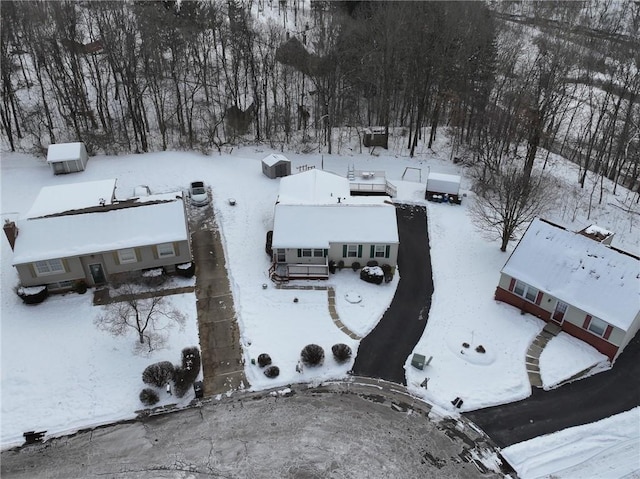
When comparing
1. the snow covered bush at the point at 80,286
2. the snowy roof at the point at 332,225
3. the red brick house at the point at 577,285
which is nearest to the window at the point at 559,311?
the red brick house at the point at 577,285

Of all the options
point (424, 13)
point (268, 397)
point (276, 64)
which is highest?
point (424, 13)

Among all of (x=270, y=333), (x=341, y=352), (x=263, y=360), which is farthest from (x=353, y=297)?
(x=263, y=360)

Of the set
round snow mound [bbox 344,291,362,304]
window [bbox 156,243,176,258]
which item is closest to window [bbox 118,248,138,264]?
window [bbox 156,243,176,258]

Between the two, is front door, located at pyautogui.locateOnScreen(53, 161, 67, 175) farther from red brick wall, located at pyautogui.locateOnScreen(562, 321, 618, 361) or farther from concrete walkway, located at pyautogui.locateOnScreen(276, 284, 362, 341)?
red brick wall, located at pyautogui.locateOnScreen(562, 321, 618, 361)

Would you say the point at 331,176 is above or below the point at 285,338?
above

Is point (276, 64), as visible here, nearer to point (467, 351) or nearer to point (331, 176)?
point (331, 176)

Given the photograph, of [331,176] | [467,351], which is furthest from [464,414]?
[331,176]
